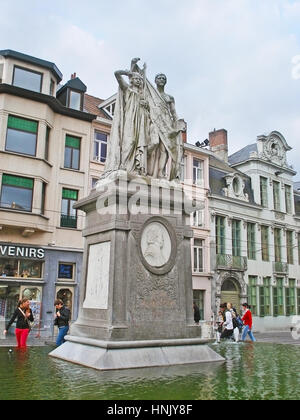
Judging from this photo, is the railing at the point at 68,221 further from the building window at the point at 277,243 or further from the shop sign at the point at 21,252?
the building window at the point at 277,243

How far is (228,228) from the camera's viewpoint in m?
34.2

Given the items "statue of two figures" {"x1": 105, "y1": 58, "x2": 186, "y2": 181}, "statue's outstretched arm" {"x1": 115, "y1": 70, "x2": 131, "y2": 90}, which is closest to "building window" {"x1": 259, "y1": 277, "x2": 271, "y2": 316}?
"statue of two figures" {"x1": 105, "y1": 58, "x2": 186, "y2": 181}

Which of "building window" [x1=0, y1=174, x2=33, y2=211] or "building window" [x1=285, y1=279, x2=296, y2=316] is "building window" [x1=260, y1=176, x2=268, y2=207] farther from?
"building window" [x1=0, y1=174, x2=33, y2=211]

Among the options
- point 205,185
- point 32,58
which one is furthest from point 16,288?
point 205,185

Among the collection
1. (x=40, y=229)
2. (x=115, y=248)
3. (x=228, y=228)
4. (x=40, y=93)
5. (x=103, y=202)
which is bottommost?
(x=115, y=248)

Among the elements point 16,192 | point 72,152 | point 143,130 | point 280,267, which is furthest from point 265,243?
point 143,130

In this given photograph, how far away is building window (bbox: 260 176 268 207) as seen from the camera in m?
38.1

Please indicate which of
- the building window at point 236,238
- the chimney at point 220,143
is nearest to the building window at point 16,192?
the building window at point 236,238

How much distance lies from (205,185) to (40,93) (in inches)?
575

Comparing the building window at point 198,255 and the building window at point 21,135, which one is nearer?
the building window at point 21,135

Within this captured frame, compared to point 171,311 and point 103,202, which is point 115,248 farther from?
point 171,311

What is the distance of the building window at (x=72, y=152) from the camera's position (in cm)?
2658

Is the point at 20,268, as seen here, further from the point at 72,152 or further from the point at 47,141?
the point at 72,152

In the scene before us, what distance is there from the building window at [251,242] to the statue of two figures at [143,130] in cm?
2871
